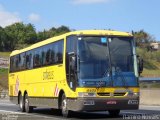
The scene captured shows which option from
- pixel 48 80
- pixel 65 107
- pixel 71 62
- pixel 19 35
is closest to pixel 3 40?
pixel 19 35

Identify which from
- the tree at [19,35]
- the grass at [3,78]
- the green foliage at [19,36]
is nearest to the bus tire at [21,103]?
the grass at [3,78]

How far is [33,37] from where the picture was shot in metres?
177

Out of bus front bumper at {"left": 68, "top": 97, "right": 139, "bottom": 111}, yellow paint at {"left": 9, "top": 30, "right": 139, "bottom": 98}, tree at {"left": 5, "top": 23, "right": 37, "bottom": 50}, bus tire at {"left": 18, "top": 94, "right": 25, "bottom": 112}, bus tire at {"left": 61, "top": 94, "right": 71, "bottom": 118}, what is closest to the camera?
bus front bumper at {"left": 68, "top": 97, "right": 139, "bottom": 111}

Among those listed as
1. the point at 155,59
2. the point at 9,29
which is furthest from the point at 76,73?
the point at 9,29

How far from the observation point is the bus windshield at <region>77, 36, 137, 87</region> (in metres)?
19.8

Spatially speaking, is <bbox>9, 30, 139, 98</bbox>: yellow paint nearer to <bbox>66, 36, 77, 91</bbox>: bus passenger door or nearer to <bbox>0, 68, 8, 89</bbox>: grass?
<bbox>66, 36, 77, 91</bbox>: bus passenger door

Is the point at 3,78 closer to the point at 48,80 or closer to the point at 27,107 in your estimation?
the point at 27,107

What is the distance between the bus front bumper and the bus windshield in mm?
590

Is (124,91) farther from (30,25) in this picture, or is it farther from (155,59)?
(30,25)

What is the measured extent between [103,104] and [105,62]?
64.5 inches

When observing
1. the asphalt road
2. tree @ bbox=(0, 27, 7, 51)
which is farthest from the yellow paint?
tree @ bbox=(0, 27, 7, 51)

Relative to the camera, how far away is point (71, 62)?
66.6 feet

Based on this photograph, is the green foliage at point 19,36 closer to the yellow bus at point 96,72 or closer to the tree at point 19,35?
the tree at point 19,35

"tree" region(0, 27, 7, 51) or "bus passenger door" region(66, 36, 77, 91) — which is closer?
"bus passenger door" region(66, 36, 77, 91)
